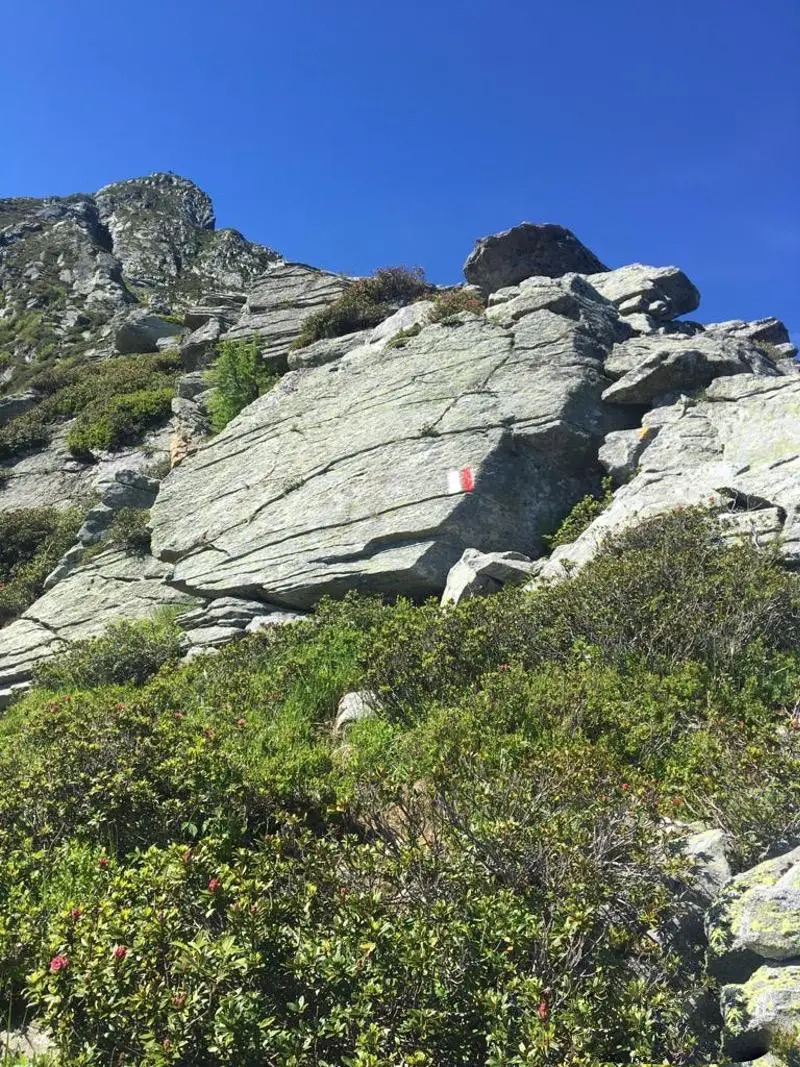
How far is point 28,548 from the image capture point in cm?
2183

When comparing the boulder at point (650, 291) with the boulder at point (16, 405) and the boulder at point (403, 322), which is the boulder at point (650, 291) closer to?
the boulder at point (403, 322)

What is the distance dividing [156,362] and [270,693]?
95.8 ft

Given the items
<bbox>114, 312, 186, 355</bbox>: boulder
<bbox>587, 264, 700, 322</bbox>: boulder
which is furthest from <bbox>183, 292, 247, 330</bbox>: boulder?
<bbox>587, 264, 700, 322</bbox>: boulder

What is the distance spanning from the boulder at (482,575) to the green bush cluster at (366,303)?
672 inches

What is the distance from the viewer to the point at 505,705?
695cm

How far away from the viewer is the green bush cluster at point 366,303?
27.2m

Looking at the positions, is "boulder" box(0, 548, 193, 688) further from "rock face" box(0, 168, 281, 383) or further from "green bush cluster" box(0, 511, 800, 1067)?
"rock face" box(0, 168, 281, 383)

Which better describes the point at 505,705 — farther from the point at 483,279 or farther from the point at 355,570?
the point at 483,279

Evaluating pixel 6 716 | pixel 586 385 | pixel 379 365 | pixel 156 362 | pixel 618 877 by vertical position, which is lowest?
pixel 6 716

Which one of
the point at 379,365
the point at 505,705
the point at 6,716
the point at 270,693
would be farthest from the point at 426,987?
the point at 379,365

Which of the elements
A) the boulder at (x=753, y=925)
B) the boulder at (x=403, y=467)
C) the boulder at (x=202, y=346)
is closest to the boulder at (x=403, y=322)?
the boulder at (x=403, y=467)

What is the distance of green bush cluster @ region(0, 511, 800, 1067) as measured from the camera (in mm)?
3369

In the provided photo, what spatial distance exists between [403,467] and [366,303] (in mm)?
15252

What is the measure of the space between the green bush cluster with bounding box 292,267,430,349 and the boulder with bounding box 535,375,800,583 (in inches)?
589
